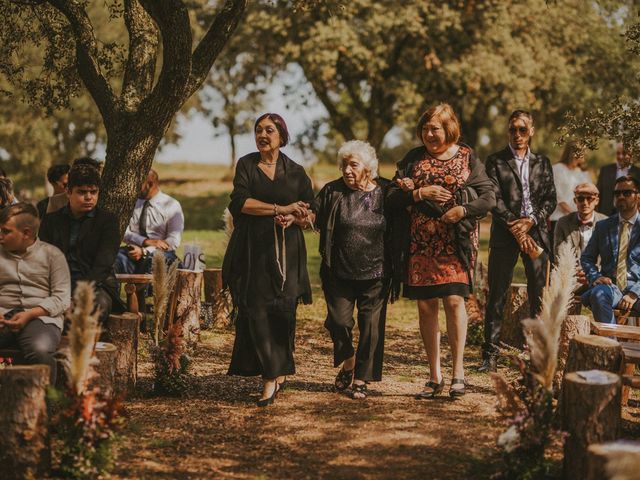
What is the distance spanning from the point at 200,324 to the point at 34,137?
1136 inches

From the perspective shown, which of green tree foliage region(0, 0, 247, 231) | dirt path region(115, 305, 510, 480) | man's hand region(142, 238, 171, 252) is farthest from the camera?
man's hand region(142, 238, 171, 252)

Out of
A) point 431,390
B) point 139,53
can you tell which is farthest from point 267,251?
point 139,53

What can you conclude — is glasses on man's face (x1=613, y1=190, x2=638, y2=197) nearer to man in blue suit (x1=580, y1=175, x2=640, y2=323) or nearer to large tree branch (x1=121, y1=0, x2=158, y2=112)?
man in blue suit (x1=580, y1=175, x2=640, y2=323)

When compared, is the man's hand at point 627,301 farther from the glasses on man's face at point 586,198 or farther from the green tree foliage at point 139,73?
the green tree foliage at point 139,73

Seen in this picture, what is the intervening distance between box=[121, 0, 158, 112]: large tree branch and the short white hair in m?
3.18

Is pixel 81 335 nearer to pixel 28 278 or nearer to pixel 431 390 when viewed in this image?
pixel 28 278

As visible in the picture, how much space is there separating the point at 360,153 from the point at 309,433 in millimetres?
2265

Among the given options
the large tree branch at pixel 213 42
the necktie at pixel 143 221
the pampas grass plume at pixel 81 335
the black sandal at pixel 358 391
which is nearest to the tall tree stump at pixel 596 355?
the black sandal at pixel 358 391

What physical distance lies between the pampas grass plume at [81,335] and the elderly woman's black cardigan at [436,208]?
283cm

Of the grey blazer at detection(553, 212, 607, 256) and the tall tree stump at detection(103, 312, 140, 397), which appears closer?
the tall tree stump at detection(103, 312, 140, 397)

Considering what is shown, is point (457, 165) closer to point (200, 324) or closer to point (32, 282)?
point (32, 282)

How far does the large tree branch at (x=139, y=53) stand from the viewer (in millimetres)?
9461

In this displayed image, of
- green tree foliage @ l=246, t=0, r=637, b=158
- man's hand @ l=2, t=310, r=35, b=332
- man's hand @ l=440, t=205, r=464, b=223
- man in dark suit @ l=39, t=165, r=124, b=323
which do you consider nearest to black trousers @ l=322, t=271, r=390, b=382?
man's hand @ l=440, t=205, r=464, b=223

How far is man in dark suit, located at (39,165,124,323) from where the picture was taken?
705cm
